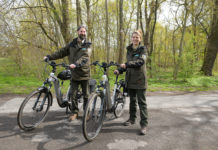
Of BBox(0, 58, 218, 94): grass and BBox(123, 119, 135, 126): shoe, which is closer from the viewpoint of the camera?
BBox(123, 119, 135, 126): shoe

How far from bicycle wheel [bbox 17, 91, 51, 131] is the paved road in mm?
151

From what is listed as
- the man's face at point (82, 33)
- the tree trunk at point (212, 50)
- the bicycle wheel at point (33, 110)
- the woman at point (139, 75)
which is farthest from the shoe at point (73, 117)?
the tree trunk at point (212, 50)

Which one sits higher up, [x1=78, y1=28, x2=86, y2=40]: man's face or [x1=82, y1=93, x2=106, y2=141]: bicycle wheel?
[x1=78, y1=28, x2=86, y2=40]: man's face

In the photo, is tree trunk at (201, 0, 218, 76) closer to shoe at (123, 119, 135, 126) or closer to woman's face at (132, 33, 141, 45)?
→ shoe at (123, 119, 135, 126)

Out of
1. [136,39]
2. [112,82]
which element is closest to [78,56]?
[136,39]

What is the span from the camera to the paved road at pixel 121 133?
258 cm

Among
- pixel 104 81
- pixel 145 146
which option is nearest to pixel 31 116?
pixel 104 81

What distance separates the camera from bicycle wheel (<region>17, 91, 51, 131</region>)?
2.83 meters

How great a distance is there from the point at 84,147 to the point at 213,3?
549 inches

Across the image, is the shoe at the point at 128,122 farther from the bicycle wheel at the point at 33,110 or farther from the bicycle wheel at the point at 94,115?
the bicycle wheel at the point at 33,110

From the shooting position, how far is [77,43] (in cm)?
347

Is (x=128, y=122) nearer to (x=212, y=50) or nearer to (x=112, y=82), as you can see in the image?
(x=112, y=82)

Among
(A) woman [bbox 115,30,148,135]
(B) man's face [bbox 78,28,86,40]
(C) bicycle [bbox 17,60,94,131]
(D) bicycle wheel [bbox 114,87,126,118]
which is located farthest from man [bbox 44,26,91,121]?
(A) woman [bbox 115,30,148,135]

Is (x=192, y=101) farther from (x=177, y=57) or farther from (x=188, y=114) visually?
(x=177, y=57)
